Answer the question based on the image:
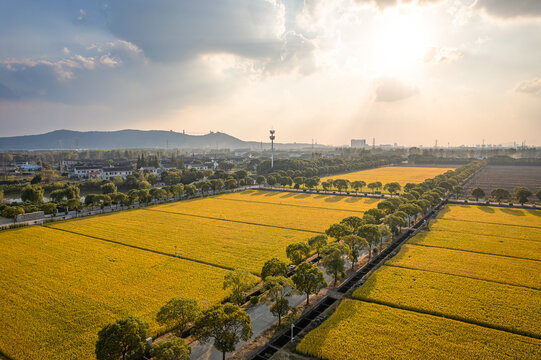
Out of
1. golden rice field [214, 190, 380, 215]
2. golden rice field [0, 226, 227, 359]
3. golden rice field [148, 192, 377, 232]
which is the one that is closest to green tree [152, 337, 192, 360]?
golden rice field [0, 226, 227, 359]

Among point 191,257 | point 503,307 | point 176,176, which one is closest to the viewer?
point 503,307

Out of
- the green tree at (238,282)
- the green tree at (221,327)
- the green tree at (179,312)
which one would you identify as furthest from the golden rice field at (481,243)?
the green tree at (179,312)

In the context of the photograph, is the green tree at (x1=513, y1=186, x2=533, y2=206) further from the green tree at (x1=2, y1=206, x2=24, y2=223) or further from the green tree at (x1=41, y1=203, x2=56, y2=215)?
the green tree at (x1=2, y1=206, x2=24, y2=223)

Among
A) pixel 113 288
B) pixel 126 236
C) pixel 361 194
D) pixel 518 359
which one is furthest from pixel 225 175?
pixel 518 359

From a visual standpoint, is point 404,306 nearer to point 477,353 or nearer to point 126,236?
point 477,353

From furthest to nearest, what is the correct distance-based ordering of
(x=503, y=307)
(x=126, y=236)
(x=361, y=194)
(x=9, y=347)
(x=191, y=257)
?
1. (x=361, y=194)
2. (x=126, y=236)
3. (x=191, y=257)
4. (x=503, y=307)
5. (x=9, y=347)

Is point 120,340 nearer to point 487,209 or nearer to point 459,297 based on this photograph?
point 459,297

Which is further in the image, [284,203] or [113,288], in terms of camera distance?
[284,203]

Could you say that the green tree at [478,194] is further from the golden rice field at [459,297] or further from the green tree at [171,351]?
the green tree at [171,351]
